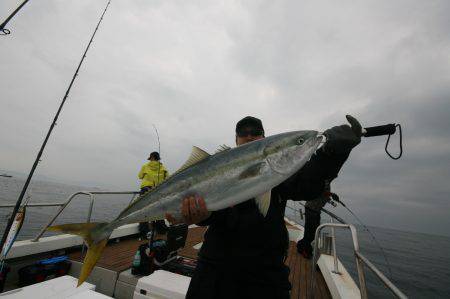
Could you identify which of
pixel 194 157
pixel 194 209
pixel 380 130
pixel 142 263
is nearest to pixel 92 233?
pixel 194 209

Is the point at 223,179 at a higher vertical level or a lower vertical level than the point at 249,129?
lower

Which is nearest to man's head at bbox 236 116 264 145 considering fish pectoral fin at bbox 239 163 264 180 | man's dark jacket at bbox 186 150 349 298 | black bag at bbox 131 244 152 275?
fish pectoral fin at bbox 239 163 264 180

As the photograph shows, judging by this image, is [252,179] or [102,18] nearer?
[252,179]

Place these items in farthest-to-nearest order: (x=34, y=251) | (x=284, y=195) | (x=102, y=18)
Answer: (x=102, y=18) → (x=34, y=251) → (x=284, y=195)

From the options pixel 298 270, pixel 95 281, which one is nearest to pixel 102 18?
pixel 95 281

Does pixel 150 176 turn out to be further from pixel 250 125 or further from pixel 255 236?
pixel 255 236

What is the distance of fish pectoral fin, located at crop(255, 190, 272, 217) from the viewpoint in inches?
93.3

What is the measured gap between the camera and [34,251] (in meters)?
6.25

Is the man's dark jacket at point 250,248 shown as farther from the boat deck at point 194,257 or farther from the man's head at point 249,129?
the boat deck at point 194,257

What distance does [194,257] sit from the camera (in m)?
7.19

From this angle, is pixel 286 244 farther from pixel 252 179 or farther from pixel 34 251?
pixel 34 251

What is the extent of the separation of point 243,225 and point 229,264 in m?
0.41

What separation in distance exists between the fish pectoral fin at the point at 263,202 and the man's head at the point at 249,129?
111 centimetres

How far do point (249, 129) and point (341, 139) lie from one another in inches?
49.4
